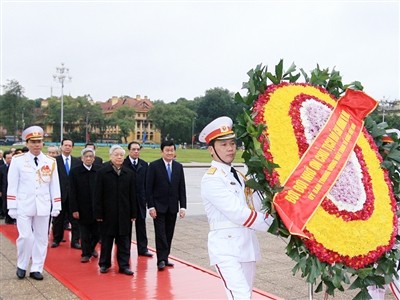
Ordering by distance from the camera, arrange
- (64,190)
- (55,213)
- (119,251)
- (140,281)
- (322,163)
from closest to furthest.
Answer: (322,163) < (140,281) < (55,213) < (119,251) < (64,190)

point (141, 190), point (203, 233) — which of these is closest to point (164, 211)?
point (141, 190)

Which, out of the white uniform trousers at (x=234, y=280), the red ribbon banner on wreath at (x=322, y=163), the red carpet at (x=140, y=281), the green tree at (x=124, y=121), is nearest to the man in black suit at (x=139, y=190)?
the red carpet at (x=140, y=281)

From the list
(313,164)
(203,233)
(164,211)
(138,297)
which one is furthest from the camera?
(203,233)

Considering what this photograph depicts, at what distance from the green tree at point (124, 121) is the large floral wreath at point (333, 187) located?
8443cm

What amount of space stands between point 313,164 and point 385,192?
644 mm

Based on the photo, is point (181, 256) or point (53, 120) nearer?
point (181, 256)

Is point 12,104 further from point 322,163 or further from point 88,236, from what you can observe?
point 322,163

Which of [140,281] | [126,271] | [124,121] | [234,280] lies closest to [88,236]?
[126,271]

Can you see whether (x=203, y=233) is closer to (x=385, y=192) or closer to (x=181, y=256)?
(x=181, y=256)

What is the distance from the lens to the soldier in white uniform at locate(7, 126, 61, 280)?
5781mm

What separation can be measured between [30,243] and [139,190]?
175 cm

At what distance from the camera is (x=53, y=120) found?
7875 centimetres

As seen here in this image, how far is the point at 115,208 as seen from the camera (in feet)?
20.3

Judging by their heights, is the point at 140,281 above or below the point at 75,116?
below
